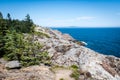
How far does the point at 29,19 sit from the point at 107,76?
6081 cm

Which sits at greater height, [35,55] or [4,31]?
[4,31]

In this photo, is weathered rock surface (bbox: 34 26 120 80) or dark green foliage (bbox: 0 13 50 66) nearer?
weathered rock surface (bbox: 34 26 120 80)

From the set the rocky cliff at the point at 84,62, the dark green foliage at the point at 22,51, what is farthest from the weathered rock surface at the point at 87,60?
the dark green foliage at the point at 22,51

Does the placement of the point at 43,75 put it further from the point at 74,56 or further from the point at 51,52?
the point at 51,52

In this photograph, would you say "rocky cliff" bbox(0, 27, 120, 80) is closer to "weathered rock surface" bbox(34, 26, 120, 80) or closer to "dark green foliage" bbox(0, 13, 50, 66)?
"weathered rock surface" bbox(34, 26, 120, 80)

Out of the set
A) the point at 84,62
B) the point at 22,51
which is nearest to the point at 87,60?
the point at 84,62

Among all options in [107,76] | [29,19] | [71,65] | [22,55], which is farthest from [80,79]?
[29,19]

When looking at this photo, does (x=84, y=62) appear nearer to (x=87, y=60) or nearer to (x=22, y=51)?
(x=87, y=60)

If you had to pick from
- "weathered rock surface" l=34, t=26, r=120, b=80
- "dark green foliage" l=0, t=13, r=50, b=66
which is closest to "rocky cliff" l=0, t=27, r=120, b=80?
"weathered rock surface" l=34, t=26, r=120, b=80

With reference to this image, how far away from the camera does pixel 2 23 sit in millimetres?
43812

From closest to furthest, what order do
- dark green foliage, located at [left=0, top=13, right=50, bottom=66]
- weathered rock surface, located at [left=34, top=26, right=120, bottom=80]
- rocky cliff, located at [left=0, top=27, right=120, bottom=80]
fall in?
rocky cliff, located at [left=0, top=27, right=120, bottom=80] < weathered rock surface, located at [left=34, top=26, right=120, bottom=80] < dark green foliage, located at [left=0, top=13, right=50, bottom=66]

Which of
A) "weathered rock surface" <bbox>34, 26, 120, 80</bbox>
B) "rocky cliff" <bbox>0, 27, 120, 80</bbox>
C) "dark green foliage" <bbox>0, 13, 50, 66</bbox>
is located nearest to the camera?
"rocky cliff" <bbox>0, 27, 120, 80</bbox>

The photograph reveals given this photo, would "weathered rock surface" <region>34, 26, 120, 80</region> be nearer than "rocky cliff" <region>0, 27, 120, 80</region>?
No

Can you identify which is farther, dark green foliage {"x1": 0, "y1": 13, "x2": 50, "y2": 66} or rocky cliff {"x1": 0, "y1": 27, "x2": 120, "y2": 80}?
dark green foliage {"x1": 0, "y1": 13, "x2": 50, "y2": 66}
